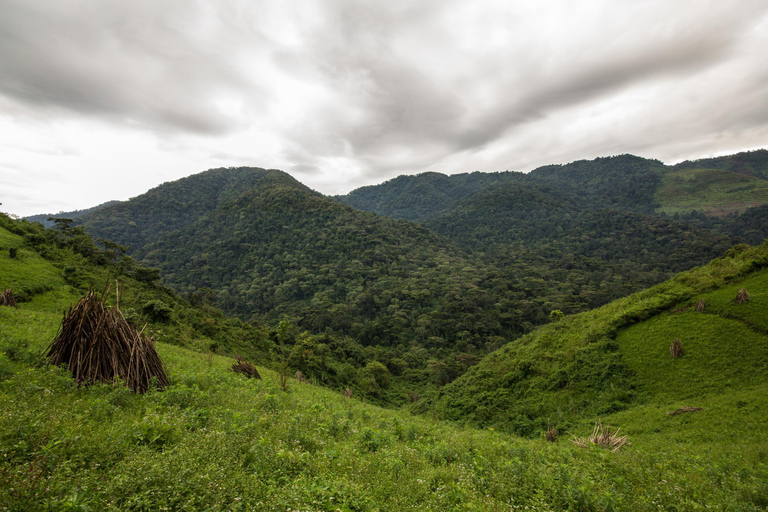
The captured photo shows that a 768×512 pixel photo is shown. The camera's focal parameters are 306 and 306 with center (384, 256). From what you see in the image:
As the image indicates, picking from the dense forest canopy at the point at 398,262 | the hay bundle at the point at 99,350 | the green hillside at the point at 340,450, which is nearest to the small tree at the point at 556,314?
the dense forest canopy at the point at 398,262

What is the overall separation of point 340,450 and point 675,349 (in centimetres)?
1498

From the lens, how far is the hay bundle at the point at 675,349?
508 inches

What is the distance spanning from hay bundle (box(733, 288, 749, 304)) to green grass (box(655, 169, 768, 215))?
7273 inches

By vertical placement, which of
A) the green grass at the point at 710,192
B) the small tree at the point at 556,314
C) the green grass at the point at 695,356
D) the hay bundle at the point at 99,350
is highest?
the green grass at the point at 710,192

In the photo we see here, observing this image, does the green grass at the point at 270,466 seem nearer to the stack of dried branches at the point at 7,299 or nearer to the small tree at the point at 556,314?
the stack of dried branches at the point at 7,299

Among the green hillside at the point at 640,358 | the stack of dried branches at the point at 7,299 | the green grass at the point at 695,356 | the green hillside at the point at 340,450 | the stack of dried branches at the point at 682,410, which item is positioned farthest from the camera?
the stack of dried branches at the point at 7,299

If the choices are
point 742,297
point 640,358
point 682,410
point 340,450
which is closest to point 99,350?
point 340,450

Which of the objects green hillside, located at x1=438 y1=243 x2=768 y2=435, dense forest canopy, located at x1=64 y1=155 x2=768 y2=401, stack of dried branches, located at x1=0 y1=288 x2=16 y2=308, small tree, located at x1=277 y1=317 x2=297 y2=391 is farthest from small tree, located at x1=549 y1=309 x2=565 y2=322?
stack of dried branches, located at x1=0 y1=288 x2=16 y2=308

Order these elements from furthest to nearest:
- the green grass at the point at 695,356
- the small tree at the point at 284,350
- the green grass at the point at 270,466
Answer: the small tree at the point at 284,350, the green grass at the point at 695,356, the green grass at the point at 270,466

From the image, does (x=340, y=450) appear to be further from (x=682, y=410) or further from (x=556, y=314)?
(x=556, y=314)

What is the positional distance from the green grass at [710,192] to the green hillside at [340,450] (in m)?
190

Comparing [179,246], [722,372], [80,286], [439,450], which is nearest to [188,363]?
[439,450]

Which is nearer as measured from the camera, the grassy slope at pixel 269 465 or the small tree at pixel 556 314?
the grassy slope at pixel 269 465

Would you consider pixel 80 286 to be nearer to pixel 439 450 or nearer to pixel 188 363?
pixel 188 363
